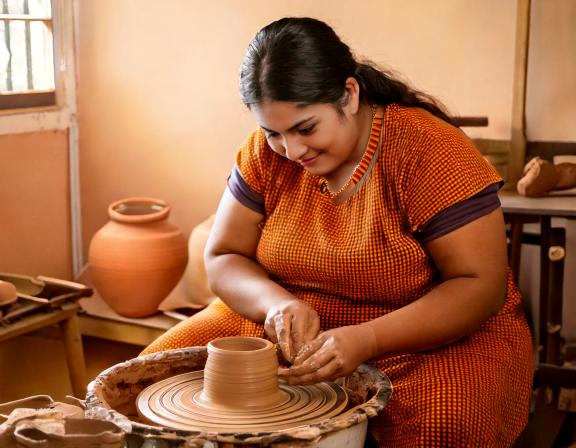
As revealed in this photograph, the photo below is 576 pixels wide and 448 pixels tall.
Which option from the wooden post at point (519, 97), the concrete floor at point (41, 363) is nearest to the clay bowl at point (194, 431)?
the wooden post at point (519, 97)

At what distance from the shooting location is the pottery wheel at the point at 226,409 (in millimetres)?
1659

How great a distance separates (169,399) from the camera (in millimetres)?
1774

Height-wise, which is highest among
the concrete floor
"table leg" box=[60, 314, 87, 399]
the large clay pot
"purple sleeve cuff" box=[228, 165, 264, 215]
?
"purple sleeve cuff" box=[228, 165, 264, 215]

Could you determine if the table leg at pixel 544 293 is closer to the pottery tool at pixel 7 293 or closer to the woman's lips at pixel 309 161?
the woman's lips at pixel 309 161

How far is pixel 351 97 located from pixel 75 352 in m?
1.67

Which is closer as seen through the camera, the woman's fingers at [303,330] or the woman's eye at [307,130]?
the woman's fingers at [303,330]

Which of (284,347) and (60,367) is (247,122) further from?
(284,347)

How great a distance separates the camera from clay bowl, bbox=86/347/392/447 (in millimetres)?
1456

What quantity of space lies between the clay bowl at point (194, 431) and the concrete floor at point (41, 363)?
187 cm

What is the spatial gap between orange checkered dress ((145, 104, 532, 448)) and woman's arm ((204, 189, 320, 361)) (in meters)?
0.05

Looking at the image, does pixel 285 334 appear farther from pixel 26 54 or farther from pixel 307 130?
pixel 26 54

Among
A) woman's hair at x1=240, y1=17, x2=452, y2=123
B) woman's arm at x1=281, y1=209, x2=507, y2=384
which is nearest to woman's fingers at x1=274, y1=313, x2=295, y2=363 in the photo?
woman's arm at x1=281, y1=209, x2=507, y2=384

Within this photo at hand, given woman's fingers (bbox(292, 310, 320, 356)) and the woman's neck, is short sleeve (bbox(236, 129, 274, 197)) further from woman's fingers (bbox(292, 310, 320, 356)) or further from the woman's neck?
woman's fingers (bbox(292, 310, 320, 356))

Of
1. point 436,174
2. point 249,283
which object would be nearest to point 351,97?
point 436,174
